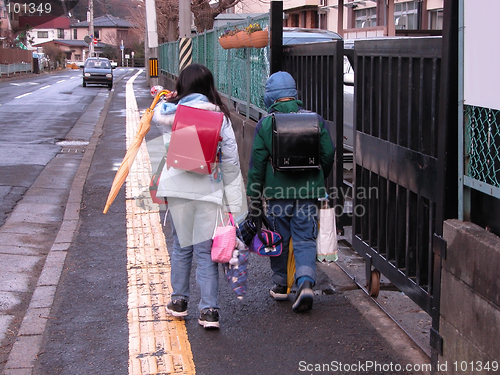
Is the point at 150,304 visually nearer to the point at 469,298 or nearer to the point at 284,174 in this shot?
the point at 284,174

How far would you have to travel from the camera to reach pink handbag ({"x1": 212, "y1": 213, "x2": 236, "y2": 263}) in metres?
4.34

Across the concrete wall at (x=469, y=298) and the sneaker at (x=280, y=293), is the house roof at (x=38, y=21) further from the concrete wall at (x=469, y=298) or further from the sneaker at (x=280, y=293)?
the concrete wall at (x=469, y=298)

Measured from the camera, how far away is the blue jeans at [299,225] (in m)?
4.73

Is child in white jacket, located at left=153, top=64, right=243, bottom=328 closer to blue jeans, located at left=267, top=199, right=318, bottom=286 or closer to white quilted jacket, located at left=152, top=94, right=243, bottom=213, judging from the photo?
white quilted jacket, located at left=152, top=94, right=243, bottom=213

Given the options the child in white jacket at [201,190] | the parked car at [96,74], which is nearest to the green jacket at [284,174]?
the child in white jacket at [201,190]

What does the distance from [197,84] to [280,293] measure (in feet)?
5.77

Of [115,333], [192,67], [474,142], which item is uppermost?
[192,67]

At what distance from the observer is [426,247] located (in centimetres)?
398

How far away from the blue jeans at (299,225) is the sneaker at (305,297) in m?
0.07

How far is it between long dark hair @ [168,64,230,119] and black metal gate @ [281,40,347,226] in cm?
135

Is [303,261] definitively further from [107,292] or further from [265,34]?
[265,34]

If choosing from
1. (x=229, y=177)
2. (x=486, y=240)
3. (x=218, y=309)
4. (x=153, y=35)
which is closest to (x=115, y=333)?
(x=218, y=309)

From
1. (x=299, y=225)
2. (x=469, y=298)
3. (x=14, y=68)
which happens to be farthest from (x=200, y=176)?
(x=14, y=68)

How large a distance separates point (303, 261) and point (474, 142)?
178 centimetres
